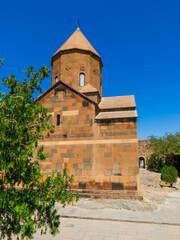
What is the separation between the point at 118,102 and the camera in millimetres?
11070

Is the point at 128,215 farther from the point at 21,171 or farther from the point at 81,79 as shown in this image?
the point at 81,79

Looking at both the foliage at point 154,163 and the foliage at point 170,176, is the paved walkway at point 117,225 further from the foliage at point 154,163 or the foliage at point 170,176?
the foliage at point 154,163

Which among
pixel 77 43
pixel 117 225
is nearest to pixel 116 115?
pixel 117 225

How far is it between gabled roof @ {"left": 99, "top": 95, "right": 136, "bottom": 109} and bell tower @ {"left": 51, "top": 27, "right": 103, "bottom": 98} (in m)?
1.69

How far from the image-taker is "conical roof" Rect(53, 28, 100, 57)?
1332 cm

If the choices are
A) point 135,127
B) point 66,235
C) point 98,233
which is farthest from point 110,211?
point 135,127

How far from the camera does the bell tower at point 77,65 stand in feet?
41.9

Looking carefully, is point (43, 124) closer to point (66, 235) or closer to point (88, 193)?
point (66, 235)

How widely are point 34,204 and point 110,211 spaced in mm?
4915

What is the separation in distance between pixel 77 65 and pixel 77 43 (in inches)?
85.4

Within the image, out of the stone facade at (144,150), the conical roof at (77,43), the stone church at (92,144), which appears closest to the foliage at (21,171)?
the stone church at (92,144)

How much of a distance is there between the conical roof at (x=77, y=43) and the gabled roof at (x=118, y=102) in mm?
4583

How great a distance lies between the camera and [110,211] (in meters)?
6.75

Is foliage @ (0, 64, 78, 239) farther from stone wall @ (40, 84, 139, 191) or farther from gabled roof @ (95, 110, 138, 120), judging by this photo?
gabled roof @ (95, 110, 138, 120)
